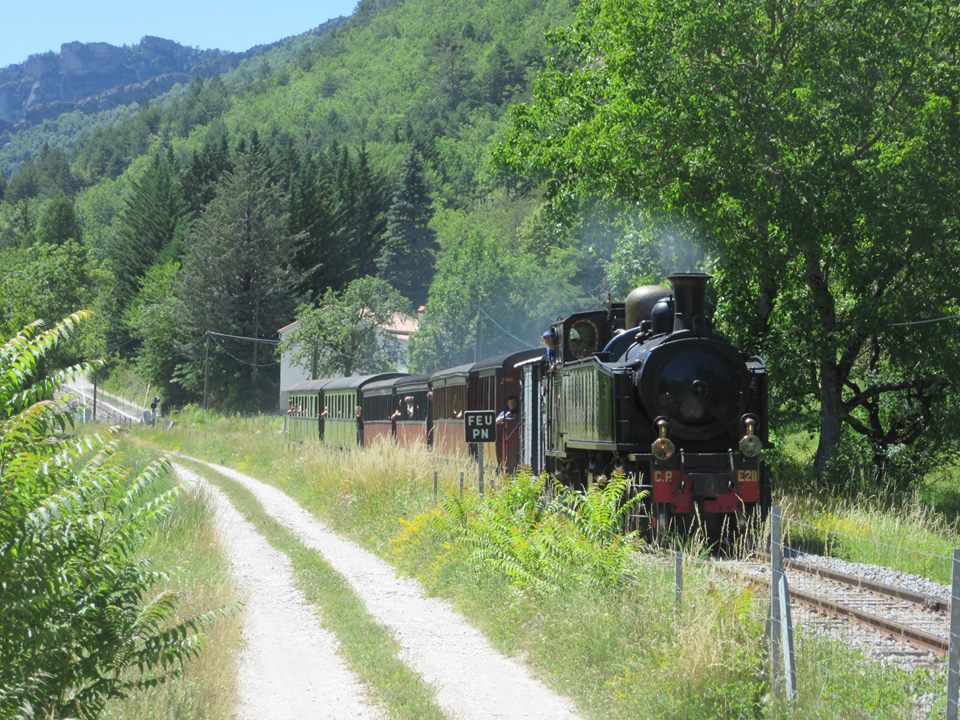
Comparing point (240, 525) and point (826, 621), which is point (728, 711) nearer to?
point (826, 621)

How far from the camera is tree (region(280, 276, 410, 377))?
6294cm

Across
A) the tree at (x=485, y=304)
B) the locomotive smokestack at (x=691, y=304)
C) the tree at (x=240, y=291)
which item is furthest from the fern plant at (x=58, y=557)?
the tree at (x=240, y=291)

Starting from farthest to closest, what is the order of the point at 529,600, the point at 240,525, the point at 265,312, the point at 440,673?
the point at 265,312 < the point at 240,525 < the point at 529,600 < the point at 440,673

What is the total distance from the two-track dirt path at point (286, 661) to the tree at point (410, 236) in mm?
79253

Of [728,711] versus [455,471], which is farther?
[455,471]

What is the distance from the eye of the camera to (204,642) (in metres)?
7.78

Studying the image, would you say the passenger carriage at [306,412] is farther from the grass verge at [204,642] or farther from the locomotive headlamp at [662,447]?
the locomotive headlamp at [662,447]

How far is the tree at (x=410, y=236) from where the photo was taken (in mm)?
93500

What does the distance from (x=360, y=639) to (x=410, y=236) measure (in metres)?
85.4

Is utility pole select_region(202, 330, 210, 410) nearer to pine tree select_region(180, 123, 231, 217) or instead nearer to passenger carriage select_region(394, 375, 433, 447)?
pine tree select_region(180, 123, 231, 217)

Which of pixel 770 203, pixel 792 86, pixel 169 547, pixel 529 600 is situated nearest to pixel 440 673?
pixel 529 600

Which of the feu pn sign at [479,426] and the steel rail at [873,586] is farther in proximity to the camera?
the feu pn sign at [479,426]

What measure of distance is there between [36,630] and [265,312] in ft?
238

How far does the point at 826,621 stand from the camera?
9047mm
